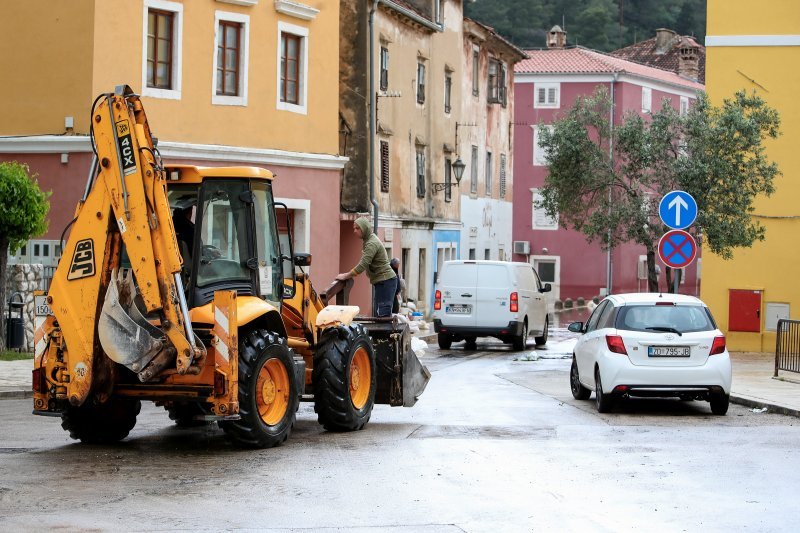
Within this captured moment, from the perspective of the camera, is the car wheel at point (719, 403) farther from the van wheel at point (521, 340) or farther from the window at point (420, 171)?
the window at point (420, 171)

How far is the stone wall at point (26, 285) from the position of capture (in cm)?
2464

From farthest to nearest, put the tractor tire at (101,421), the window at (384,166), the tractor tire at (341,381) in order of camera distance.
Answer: the window at (384,166), the tractor tire at (341,381), the tractor tire at (101,421)

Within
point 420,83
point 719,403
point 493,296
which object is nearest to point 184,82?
point 493,296

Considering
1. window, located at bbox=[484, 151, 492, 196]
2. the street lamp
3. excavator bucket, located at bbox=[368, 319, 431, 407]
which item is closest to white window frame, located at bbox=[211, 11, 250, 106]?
excavator bucket, located at bbox=[368, 319, 431, 407]

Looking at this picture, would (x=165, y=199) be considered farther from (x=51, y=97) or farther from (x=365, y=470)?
(x=51, y=97)

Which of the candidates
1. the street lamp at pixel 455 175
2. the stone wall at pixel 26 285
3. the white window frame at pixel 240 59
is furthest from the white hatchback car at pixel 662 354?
the street lamp at pixel 455 175

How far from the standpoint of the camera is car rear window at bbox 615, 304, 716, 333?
57.2ft

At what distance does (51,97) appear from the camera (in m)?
27.6

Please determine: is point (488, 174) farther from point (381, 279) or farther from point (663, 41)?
point (381, 279)

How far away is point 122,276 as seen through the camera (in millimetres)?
12570

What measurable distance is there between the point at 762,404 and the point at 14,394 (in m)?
9.52

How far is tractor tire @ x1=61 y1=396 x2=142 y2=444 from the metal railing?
12.7 meters

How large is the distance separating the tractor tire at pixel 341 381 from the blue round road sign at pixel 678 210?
8738 mm

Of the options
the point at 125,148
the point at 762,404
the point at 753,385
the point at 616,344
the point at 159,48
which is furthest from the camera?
the point at 159,48
